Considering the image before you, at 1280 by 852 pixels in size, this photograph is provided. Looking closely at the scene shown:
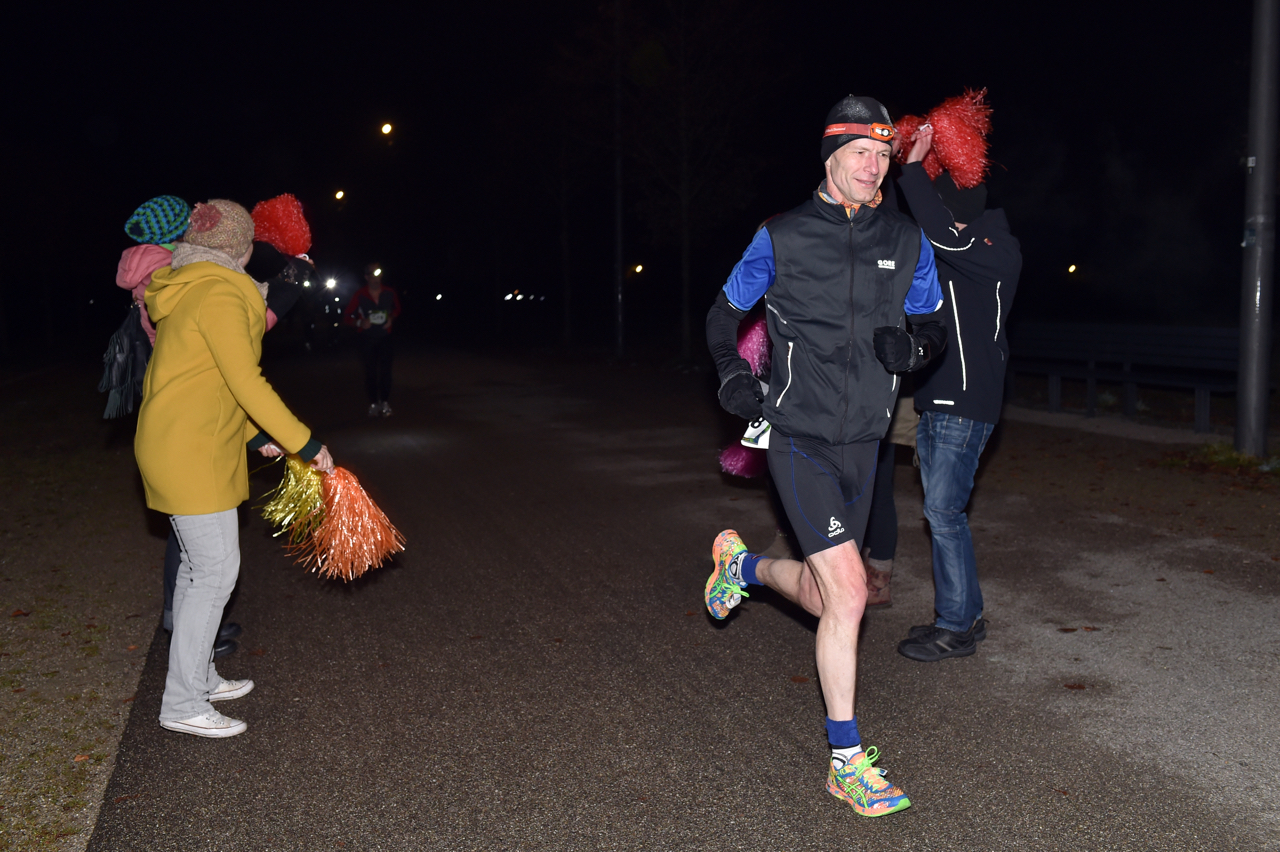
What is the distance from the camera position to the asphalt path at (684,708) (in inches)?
140

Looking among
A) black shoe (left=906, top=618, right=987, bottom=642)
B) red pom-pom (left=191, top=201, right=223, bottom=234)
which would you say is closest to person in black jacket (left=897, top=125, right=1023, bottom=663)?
black shoe (left=906, top=618, right=987, bottom=642)

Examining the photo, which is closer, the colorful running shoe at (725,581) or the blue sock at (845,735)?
the blue sock at (845,735)

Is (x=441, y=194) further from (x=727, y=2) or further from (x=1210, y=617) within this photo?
(x=1210, y=617)

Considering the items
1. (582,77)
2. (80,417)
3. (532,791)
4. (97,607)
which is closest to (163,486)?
(532,791)

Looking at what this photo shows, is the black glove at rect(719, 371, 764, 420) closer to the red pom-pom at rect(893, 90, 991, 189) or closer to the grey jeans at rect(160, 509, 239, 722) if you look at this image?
the red pom-pom at rect(893, 90, 991, 189)

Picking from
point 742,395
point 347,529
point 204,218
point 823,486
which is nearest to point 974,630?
point 823,486

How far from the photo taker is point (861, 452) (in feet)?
12.7

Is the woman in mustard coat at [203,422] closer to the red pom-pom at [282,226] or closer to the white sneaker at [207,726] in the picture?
the white sneaker at [207,726]

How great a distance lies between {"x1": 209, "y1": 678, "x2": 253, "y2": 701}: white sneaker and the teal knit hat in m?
1.94

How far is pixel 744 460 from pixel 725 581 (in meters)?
0.56

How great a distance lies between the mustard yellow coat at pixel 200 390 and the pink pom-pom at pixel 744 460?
1.75 m

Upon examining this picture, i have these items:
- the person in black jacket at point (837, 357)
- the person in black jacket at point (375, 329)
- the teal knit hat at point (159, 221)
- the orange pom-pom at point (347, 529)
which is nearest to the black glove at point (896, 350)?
the person in black jacket at point (837, 357)

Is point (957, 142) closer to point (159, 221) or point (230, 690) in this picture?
point (159, 221)

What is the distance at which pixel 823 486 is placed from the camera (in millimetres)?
3793
